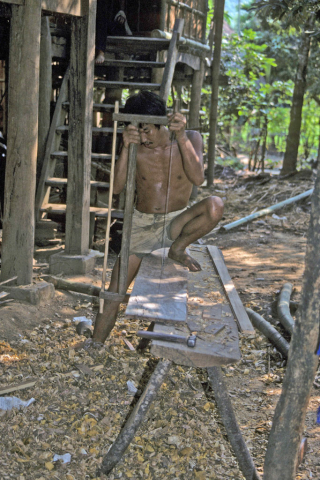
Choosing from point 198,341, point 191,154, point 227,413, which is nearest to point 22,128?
point 191,154

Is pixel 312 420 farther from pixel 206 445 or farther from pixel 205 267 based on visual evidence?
pixel 205 267

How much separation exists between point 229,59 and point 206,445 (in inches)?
553

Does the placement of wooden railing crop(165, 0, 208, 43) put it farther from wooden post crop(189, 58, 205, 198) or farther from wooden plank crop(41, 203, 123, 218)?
wooden plank crop(41, 203, 123, 218)

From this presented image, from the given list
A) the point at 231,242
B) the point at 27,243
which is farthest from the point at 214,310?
the point at 231,242

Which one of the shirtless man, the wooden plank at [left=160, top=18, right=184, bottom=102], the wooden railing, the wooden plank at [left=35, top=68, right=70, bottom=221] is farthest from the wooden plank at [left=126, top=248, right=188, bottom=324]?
the wooden railing

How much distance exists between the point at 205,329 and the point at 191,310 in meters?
0.32

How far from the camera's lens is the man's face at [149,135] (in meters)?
4.13

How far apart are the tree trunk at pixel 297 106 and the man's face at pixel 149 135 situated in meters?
8.99

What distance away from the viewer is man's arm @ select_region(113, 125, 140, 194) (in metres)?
3.62

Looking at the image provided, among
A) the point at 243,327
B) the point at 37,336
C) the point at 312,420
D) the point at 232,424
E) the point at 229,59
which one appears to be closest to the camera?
the point at 232,424

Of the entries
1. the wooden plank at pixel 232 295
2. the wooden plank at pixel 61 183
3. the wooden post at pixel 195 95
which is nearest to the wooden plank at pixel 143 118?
the wooden plank at pixel 232 295

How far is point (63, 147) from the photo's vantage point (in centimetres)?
940

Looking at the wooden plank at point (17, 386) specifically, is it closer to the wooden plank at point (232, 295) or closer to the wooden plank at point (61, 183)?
the wooden plank at point (232, 295)

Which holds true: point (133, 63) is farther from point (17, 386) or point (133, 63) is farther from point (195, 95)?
point (17, 386)
